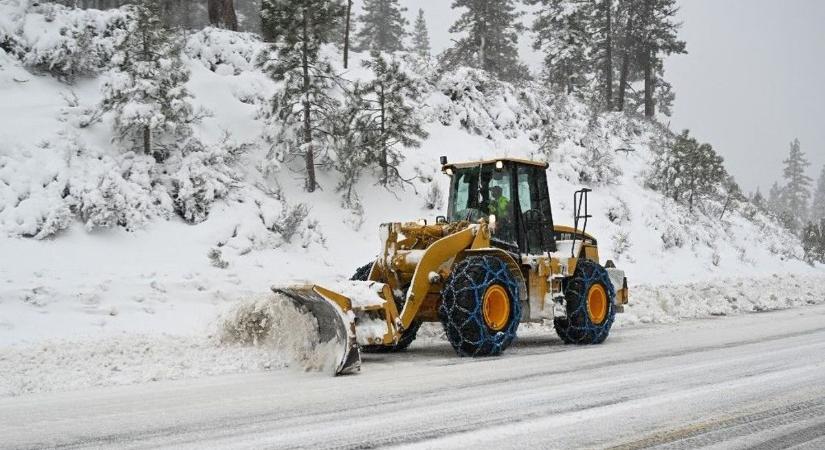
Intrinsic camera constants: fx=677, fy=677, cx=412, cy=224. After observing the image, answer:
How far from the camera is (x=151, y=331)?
10.0 metres

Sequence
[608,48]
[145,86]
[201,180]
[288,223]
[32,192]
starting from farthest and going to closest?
[608,48] → [288,223] → [201,180] → [145,86] → [32,192]

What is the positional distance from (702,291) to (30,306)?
13.5 m

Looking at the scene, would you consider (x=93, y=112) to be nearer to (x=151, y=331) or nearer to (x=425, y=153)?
(x=151, y=331)

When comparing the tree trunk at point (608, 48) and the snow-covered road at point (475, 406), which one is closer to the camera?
the snow-covered road at point (475, 406)

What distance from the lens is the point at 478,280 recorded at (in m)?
7.88

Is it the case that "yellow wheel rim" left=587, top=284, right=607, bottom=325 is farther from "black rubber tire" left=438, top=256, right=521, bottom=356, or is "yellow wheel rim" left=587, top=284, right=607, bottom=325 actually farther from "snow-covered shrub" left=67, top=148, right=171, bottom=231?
"snow-covered shrub" left=67, top=148, right=171, bottom=231

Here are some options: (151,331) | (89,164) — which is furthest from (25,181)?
(151,331)

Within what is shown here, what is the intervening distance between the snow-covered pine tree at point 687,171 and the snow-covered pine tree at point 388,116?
42.7ft

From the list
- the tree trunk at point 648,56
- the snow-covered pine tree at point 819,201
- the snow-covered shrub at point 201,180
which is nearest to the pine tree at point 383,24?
the tree trunk at point 648,56

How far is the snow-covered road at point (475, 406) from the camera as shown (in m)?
4.27

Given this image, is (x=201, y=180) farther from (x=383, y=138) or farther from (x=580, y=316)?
(x=580, y=316)

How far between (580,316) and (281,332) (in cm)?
419

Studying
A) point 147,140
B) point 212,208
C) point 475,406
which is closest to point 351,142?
point 212,208

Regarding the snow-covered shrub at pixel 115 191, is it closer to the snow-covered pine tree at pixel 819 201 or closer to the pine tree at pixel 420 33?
the pine tree at pixel 420 33
